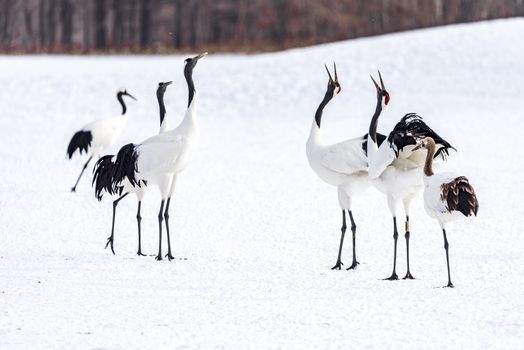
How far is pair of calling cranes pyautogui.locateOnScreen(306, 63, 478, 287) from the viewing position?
7.76 m

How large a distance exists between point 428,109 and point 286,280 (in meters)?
11.7

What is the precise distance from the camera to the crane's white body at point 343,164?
8805 millimetres

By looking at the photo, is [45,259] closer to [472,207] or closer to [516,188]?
[472,207]

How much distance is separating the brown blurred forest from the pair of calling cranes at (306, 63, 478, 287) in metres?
28.3

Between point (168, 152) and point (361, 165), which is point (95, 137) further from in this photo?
point (361, 165)

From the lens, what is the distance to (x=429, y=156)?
26.4ft

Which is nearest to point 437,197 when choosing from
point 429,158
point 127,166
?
point 429,158

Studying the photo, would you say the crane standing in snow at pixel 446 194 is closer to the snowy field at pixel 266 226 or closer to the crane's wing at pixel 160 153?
the snowy field at pixel 266 226

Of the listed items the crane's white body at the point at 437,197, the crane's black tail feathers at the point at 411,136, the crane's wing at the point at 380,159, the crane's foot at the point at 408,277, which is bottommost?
the crane's foot at the point at 408,277

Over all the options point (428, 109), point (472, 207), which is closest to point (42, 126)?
point (428, 109)

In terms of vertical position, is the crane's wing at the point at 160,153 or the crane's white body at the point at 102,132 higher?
the crane's white body at the point at 102,132

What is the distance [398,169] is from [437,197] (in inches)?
28.5

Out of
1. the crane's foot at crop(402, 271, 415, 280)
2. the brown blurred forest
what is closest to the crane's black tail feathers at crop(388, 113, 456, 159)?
the crane's foot at crop(402, 271, 415, 280)

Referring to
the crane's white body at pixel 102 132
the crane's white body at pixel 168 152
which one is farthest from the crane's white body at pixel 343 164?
the crane's white body at pixel 102 132
